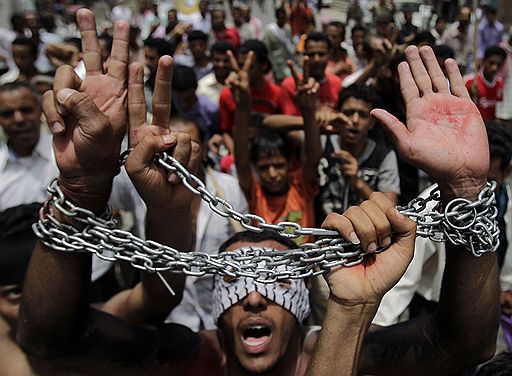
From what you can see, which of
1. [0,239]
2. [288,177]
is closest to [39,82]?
[288,177]

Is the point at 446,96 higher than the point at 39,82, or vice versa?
the point at 446,96

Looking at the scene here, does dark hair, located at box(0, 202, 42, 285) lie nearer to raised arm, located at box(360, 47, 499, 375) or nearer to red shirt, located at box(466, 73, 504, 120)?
raised arm, located at box(360, 47, 499, 375)

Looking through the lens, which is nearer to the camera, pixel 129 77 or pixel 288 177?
pixel 129 77

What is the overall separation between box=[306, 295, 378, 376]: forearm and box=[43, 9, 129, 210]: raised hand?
0.69 metres

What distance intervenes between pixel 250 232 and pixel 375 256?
0.93m

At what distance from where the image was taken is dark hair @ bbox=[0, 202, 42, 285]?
7.20ft

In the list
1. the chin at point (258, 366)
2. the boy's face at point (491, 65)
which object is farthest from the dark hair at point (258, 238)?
the boy's face at point (491, 65)

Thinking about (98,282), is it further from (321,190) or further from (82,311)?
(82,311)

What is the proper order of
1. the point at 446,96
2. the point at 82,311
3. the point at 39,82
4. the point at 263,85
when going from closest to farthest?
the point at 446,96 → the point at 82,311 → the point at 263,85 → the point at 39,82

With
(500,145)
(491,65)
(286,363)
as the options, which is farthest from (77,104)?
(491,65)

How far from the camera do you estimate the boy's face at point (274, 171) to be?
325 cm

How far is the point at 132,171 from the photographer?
152cm

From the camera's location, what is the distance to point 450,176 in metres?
1.49

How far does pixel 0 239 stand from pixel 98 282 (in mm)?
1199
